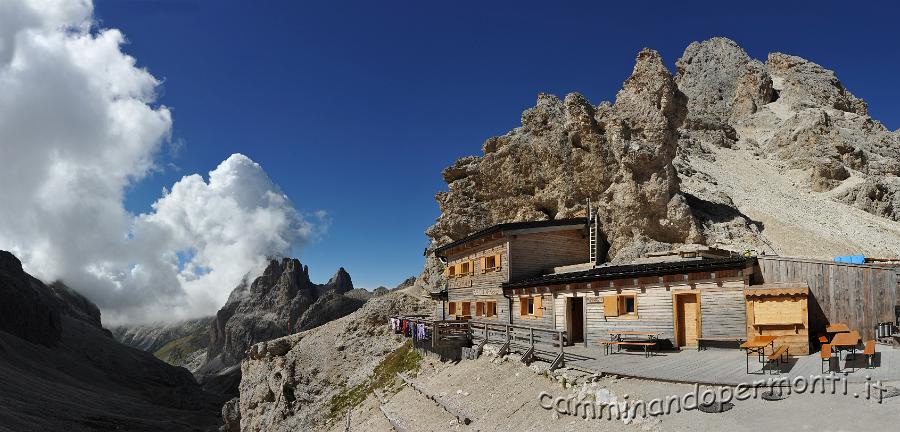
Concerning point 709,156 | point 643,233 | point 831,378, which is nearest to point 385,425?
point 831,378

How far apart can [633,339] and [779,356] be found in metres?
6.28

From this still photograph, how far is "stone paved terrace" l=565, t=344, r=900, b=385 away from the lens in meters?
14.4

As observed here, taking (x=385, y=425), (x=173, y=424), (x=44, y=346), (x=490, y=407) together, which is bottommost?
(x=173, y=424)

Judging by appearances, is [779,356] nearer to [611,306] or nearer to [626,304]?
[626,304]

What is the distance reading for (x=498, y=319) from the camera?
32.0 m

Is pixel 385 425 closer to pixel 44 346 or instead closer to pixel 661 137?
pixel 661 137

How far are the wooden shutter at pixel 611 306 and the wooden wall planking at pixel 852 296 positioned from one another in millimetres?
7279

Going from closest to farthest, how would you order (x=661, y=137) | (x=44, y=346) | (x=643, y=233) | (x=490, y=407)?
(x=490, y=407) < (x=643, y=233) < (x=661, y=137) < (x=44, y=346)

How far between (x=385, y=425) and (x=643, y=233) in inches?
1142

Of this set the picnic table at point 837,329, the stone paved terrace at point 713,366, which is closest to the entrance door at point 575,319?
the stone paved terrace at point 713,366

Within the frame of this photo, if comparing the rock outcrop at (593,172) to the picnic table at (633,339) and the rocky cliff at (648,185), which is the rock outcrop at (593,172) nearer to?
the rocky cliff at (648,185)

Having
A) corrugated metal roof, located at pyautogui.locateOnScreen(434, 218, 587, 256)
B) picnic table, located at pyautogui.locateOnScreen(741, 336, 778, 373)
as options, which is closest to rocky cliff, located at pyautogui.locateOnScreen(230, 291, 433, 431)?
corrugated metal roof, located at pyautogui.locateOnScreen(434, 218, 587, 256)

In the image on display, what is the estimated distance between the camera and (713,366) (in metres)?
16.9

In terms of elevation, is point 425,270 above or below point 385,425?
above
